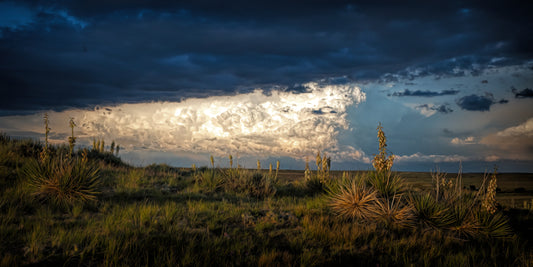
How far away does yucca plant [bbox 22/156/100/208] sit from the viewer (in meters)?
9.28

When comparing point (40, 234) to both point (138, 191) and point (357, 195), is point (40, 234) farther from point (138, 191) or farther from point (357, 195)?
point (357, 195)

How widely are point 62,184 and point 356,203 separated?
8442mm

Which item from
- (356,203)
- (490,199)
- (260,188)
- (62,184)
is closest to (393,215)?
(356,203)

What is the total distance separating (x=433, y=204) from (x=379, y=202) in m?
1.44

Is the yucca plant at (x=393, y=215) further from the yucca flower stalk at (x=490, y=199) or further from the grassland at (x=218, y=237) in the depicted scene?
the yucca flower stalk at (x=490, y=199)

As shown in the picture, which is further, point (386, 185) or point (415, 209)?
point (386, 185)

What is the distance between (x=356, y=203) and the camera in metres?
9.32

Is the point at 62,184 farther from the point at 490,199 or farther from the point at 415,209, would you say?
the point at 490,199

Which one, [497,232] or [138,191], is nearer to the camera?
[497,232]

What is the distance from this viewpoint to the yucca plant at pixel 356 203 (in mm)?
9062

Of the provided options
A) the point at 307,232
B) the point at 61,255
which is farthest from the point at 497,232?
the point at 61,255

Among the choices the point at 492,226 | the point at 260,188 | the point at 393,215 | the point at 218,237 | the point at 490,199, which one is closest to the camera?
the point at 218,237

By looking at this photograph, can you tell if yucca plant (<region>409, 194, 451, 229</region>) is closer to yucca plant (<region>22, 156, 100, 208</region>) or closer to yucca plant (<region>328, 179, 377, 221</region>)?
yucca plant (<region>328, 179, 377, 221</region>)

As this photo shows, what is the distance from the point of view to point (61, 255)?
17.6ft
